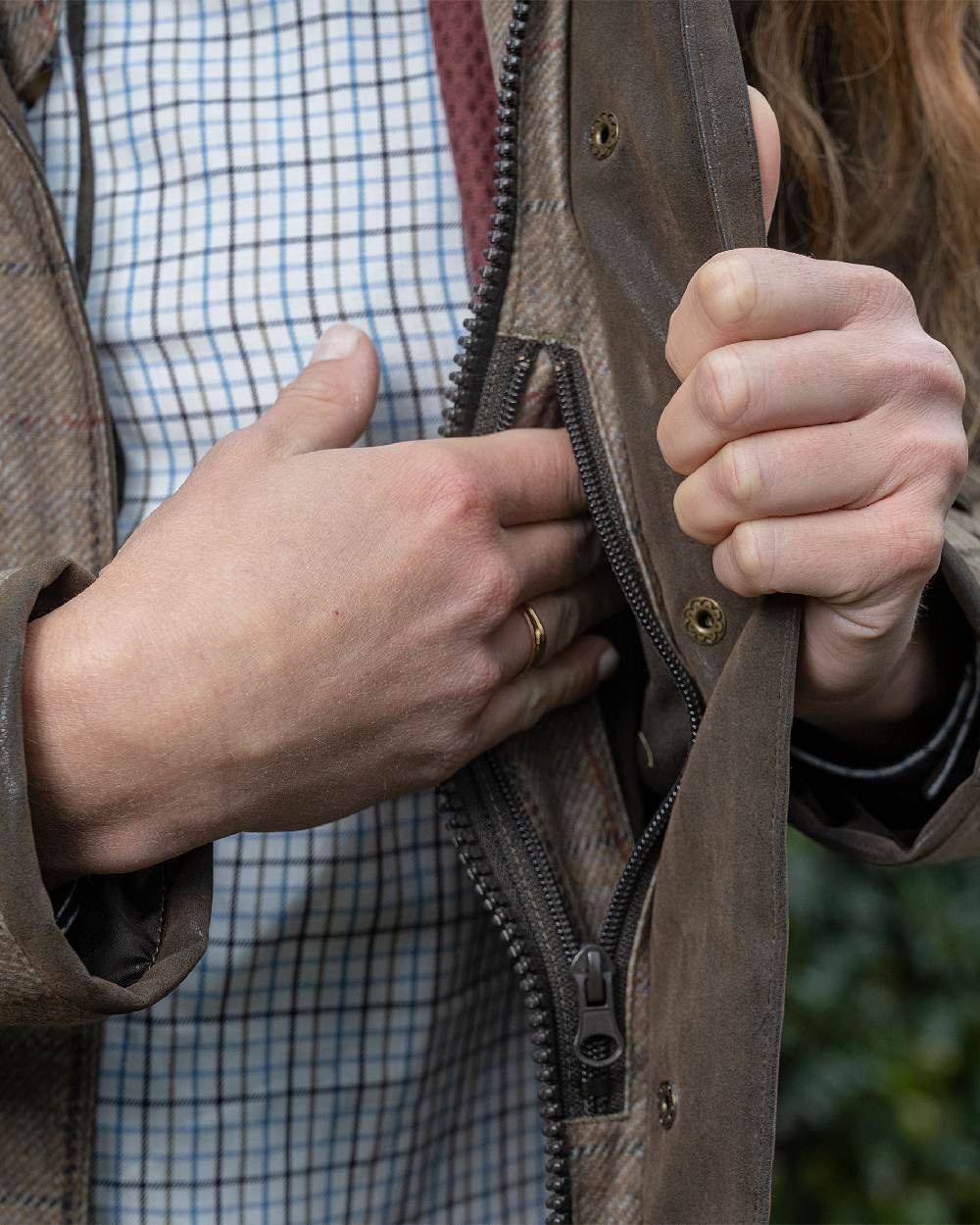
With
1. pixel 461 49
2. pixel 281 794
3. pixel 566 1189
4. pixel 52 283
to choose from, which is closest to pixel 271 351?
pixel 52 283

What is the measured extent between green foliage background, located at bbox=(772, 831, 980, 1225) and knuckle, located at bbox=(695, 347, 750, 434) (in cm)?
156

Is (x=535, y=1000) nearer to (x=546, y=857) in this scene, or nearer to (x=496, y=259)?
(x=546, y=857)

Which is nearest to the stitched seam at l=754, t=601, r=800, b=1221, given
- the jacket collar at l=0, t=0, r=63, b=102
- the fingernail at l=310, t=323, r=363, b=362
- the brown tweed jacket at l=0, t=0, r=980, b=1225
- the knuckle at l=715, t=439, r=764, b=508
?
the brown tweed jacket at l=0, t=0, r=980, b=1225

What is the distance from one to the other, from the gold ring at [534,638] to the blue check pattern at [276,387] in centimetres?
19

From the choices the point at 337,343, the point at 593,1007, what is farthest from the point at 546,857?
the point at 337,343

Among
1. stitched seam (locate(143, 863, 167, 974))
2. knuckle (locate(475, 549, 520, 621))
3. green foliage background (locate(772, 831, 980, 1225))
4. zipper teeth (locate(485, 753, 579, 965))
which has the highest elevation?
knuckle (locate(475, 549, 520, 621))

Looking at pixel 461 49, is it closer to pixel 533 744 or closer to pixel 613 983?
pixel 533 744

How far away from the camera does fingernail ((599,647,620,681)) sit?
97 centimetres

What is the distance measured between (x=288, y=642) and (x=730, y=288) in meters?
0.36

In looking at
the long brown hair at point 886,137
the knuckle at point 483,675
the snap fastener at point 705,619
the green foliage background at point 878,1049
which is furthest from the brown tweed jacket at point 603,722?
the green foliage background at point 878,1049

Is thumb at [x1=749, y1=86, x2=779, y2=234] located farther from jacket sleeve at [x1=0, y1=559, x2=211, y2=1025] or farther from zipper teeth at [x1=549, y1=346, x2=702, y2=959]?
jacket sleeve at [x1=0, y1=559, x2=211, y2=1025]

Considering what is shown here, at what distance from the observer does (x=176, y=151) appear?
103 centimetres

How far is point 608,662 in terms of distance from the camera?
976mm

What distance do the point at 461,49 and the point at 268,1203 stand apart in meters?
1.00
